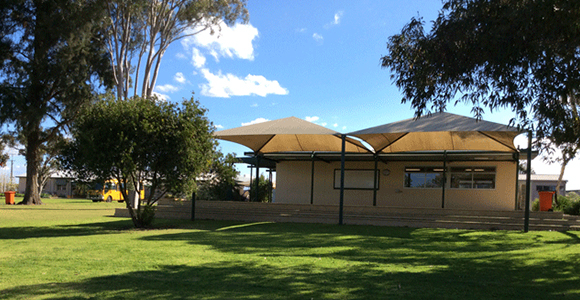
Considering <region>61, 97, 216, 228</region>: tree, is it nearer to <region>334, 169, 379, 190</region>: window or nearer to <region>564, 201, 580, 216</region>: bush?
<region>334, 169, 379, 190</region>: window

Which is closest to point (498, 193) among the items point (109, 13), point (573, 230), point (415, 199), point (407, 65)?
point (415, 199)

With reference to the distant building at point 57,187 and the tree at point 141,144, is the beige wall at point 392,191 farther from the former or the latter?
the distant building at point 57,187

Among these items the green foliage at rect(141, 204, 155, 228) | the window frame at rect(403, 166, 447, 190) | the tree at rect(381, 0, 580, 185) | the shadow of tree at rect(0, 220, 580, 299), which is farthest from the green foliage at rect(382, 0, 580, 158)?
the window frame at rect(403, 166, 447, 190)

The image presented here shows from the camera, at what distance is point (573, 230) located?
12.9 m

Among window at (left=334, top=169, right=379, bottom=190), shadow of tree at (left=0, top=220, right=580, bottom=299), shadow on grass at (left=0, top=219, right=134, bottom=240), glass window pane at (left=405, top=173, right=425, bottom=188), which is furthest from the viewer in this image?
window at (left=334, top=169, right=379, bottom=190)

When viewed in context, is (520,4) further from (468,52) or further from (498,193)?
(498,193)

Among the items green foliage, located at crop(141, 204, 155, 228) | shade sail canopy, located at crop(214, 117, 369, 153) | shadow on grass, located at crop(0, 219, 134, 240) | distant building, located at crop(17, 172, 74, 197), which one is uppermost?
shade sail canopy, located at crop(214, 117, 369, 153)

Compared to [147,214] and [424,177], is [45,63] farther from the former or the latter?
[424,177]

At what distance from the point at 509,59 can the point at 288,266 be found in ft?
16.1

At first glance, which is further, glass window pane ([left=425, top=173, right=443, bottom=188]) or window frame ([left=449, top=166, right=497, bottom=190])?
glass window pane ([left=425, top=173, right=443, bottom=188])

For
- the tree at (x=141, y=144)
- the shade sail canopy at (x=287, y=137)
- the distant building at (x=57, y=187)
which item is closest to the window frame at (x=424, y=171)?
the shade sail canopy at (x=287, y=137)

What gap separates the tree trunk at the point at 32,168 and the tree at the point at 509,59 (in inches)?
1138

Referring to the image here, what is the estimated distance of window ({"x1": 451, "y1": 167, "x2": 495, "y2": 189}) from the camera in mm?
19047

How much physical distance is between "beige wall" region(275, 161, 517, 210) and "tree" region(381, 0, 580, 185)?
39.7 ft
